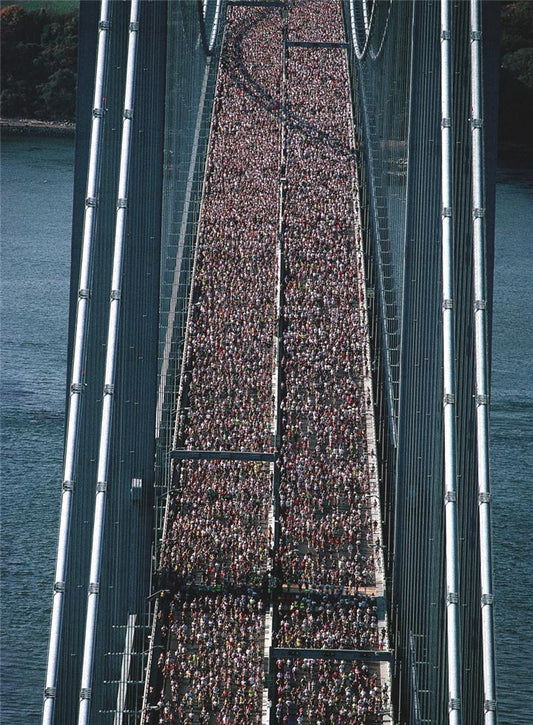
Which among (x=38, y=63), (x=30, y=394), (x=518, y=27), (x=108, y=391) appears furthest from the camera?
(x=38, y=63)

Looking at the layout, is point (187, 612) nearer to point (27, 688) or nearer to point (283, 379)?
point (27, 688)

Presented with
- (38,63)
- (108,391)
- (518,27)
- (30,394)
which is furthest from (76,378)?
(38,63)

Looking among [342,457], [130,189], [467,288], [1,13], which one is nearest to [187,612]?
Result: [342,457]

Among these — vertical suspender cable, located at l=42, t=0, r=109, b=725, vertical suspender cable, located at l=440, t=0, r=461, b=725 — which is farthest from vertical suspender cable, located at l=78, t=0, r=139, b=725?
vertical suspender cable, located at l=440, t=0, r=461, b=725

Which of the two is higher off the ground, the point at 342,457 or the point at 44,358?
the point at 44,358

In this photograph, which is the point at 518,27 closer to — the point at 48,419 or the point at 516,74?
the point at 516,74

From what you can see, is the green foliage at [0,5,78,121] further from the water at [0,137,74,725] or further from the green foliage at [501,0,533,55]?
the green foliage at [501,0,533,55]
